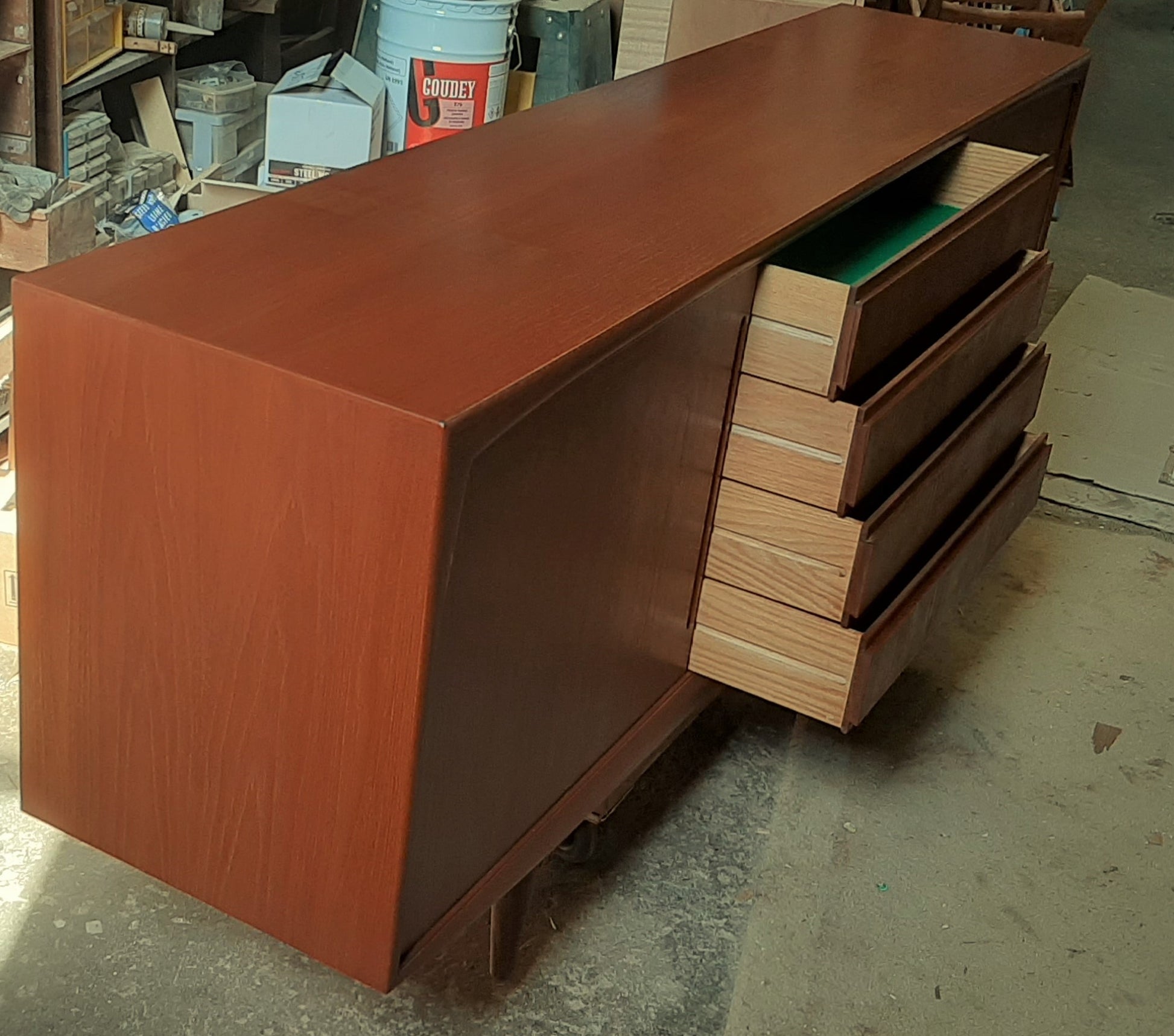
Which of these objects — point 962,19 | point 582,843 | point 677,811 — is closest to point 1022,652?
point 677,811

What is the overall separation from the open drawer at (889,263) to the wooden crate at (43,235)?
130 cm

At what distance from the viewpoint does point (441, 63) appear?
10.0 feet

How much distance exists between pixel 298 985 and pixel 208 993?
0.09 meters

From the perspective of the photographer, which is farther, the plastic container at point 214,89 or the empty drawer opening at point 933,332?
the plastic container at point 214,89

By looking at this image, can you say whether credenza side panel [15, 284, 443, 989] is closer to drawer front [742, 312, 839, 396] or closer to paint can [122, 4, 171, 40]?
drawer front [742, 312, 839, 396]

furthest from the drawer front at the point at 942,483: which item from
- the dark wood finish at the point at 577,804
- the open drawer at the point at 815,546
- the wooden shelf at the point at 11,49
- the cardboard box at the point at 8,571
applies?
the wooden shelf at the point at 11,49

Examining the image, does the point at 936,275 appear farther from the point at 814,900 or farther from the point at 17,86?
the point at 17,86

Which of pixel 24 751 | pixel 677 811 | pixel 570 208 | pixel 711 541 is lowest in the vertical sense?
pixel 677 811

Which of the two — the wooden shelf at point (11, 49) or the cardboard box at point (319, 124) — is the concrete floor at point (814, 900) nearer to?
the wooden shelf at point (11, 49)

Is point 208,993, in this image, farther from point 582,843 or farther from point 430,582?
point 430,582

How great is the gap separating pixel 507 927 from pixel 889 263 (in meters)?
0.73

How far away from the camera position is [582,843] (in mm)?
1597

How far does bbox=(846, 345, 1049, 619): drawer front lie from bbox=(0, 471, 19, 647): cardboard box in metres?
1.03

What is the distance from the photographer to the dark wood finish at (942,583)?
4.68 feet
